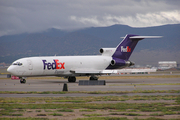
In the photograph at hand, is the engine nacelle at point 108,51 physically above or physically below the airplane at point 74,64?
above

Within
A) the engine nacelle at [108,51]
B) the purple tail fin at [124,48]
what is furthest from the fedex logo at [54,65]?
the purple tail fin at [124,48]

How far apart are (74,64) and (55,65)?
4320 mm

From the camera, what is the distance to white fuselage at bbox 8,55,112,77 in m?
47.1

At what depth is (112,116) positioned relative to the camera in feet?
55.5

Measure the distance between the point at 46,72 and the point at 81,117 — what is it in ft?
107

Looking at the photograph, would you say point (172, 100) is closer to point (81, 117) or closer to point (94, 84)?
point (81, 117)

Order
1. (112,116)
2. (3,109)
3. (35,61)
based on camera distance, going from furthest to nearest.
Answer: (35,61) < (3,109) < (112,116)

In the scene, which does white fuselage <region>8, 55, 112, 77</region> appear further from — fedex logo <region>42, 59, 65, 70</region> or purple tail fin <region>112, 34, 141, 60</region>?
purple tail fin <region>112, 34, 141, 60</region>

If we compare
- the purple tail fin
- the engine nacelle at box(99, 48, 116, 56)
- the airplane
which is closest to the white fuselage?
the airplane

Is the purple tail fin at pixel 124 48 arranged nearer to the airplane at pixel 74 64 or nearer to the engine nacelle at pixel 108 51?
the airplane at pixel 74 64

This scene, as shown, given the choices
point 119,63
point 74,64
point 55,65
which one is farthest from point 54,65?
point 119,63

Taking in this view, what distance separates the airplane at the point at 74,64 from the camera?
155 feet

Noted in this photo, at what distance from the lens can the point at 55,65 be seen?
49.7 meters

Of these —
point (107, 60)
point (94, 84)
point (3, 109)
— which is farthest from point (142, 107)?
point (107, 60)
